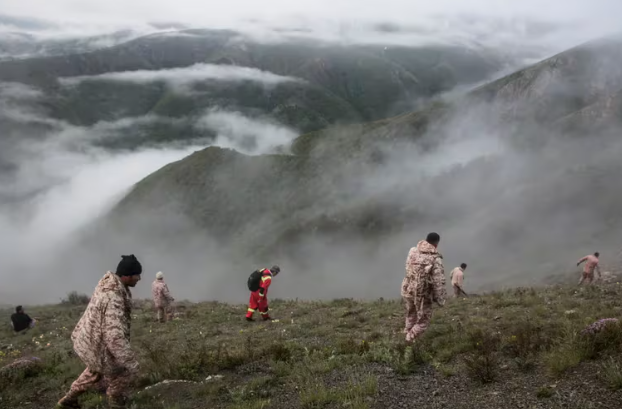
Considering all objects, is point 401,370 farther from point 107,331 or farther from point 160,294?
point 160,294

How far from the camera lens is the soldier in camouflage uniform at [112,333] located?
21.8ft

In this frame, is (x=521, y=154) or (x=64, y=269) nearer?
(x=521, y=154)

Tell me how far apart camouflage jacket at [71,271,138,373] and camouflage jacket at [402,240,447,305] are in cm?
508

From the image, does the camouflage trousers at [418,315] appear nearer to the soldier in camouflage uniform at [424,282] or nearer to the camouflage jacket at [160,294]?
the soldier in camouflage uniform at [424,282]

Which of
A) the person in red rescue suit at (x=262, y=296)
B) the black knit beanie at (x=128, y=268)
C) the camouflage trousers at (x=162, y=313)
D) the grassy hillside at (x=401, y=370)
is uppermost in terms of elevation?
the black knit beanie at (x=128, y=268)

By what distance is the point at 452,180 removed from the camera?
100 m

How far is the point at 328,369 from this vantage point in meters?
8.12

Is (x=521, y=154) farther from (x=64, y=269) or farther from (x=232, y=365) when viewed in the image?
(x=64, y=269)

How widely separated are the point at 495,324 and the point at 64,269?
173852 millimetres

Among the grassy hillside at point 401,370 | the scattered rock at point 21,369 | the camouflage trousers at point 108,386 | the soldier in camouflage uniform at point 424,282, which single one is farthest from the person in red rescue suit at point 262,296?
the camouflage trousers at point 108,386

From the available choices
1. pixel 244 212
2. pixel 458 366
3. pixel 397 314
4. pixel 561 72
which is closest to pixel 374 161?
pixel 244 212

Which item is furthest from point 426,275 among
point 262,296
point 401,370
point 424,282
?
point 262,296

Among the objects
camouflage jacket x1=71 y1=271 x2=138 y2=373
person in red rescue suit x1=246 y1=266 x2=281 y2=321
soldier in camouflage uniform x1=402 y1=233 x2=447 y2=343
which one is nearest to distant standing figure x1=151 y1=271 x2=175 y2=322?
person in red rescue suit x1=246 y1=266 x2=281 y2=321

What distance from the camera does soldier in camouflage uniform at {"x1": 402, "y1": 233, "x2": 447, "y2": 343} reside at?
921 centimetres
